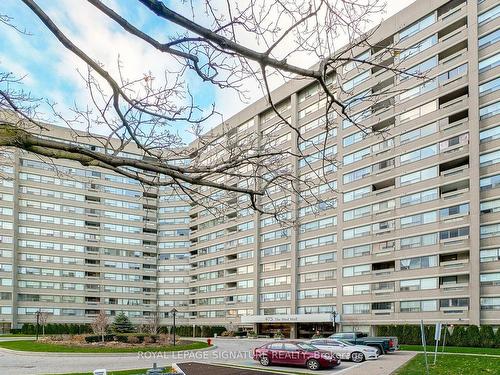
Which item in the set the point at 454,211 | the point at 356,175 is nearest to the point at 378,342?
the point at 454,211

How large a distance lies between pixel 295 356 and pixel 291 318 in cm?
3919

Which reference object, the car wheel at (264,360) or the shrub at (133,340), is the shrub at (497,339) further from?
the shrub at (133,340)

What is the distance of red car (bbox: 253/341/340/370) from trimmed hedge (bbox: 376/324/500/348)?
2231 centimetres

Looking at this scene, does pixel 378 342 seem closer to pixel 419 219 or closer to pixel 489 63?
pixel 419 219

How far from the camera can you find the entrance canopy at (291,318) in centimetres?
5697

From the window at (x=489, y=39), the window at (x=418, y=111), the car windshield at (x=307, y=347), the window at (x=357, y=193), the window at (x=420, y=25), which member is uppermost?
the window at (x=420, y=25)

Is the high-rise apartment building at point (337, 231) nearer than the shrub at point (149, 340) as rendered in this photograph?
No

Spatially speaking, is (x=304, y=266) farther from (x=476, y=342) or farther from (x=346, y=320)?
(x=476, y=342)

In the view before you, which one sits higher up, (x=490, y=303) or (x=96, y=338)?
(x=490, y=303)

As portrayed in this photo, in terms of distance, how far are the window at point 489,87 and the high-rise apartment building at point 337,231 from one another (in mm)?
91

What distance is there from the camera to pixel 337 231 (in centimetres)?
5891

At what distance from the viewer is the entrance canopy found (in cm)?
5697

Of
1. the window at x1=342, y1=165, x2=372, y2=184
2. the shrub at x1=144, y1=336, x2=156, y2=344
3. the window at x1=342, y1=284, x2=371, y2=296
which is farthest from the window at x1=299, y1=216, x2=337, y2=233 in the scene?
the shrub at x1=144, y1=336, x2=156, y2=344

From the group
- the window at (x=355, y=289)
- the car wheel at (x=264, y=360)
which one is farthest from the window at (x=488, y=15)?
the car wheel at (x=264, y=360)
